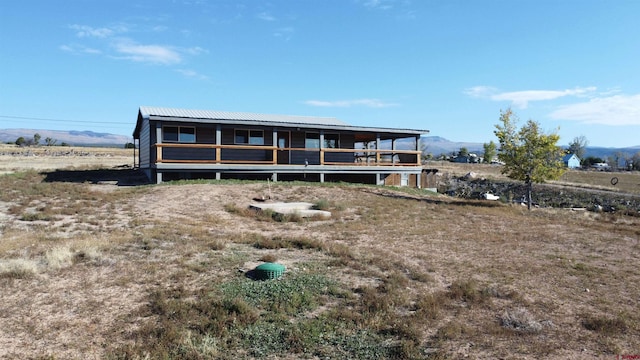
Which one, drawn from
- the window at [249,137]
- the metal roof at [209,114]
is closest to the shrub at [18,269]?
the metal roof at [209,114]

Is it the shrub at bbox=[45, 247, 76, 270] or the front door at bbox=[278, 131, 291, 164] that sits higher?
the front door at bbox=[278, 131, 291, 164]

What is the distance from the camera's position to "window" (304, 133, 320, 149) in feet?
84.6

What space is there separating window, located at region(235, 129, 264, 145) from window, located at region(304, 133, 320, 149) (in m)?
2.92

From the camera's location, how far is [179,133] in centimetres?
2250

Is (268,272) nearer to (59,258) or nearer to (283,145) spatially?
(59,258)

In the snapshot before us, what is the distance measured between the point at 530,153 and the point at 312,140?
40.3 ft

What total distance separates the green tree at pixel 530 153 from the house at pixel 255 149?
6.06m

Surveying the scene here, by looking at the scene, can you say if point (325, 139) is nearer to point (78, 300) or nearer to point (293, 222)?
Result: point (293, 222)

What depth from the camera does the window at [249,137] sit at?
78.6ft

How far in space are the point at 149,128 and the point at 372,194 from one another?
1341 cm

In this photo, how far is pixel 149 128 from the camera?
2378 cm

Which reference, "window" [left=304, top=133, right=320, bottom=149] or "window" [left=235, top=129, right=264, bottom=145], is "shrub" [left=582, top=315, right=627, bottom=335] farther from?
"window" [left=304, top=133, right=320, bottom=149]

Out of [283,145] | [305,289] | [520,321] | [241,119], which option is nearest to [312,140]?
[283,145]

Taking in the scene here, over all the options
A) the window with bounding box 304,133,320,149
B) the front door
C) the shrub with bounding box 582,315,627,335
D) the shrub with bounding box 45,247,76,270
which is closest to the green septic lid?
the shrub with bounding box 45,247,76,270
